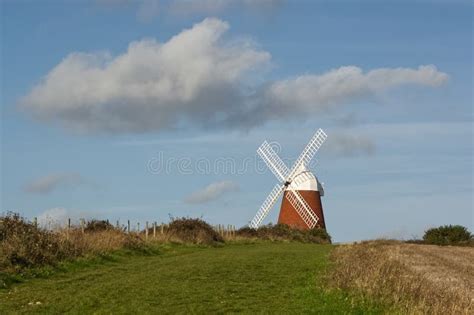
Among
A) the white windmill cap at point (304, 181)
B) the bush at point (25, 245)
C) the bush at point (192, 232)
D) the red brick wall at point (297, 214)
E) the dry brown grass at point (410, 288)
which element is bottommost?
the dry brown grass at point (410, 288)

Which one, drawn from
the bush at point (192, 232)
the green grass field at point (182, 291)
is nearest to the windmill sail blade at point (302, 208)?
the bush at point (192, 232)

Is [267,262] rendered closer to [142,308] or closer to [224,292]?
[224,292]

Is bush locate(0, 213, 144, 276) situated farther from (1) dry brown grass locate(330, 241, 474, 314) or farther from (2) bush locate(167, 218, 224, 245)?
(2) bush locate(167, 218, 224, 245)

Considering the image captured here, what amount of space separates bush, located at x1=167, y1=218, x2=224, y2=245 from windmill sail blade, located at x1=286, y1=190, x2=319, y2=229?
2667 centimetres

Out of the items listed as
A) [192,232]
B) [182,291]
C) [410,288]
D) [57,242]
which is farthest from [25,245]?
[192,232]

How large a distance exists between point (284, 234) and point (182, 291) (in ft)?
181

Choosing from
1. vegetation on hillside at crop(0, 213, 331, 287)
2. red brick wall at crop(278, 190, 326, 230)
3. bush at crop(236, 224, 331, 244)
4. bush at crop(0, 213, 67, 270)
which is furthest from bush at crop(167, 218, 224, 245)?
red brick wall at crop(278, 190, 326, 230)

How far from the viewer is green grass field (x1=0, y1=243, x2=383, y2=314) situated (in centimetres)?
1870

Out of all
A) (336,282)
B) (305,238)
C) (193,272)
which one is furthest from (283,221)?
(336,282)

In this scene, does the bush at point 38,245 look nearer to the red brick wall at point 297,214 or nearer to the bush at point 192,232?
the bush at point 192,232

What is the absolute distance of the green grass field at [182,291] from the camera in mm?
18703

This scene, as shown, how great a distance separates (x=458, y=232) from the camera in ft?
230

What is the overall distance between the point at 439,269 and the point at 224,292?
11542mm

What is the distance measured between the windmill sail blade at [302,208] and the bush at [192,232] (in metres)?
26.7
